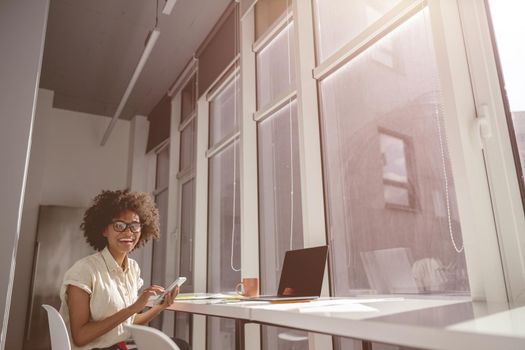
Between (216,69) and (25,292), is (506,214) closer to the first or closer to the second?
(216,69)

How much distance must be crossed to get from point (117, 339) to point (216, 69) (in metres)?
2.84

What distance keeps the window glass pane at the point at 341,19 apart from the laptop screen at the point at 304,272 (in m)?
1.37

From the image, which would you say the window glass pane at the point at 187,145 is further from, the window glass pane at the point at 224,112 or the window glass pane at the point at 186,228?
the window glass pane at the point at 224,112

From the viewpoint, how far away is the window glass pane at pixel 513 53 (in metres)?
1.50

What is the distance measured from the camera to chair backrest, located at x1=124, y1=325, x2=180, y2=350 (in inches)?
31.3

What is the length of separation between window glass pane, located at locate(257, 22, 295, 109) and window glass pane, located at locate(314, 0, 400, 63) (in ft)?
0.95

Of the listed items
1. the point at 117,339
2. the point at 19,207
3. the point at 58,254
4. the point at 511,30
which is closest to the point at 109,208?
the point at 19,207

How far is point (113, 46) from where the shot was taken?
4371 millimetres

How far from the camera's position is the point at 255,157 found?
3230 mm

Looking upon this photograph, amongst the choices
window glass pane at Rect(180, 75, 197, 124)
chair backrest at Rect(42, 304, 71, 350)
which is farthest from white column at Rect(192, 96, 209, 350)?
chair backrest at Rect(42, 304, 71, 350)

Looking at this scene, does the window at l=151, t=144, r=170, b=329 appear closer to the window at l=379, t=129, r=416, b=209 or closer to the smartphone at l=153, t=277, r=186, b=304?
the smartphone at l=153, t=277, r=186, b=304

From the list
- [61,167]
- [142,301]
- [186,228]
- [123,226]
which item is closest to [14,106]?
[123,226]

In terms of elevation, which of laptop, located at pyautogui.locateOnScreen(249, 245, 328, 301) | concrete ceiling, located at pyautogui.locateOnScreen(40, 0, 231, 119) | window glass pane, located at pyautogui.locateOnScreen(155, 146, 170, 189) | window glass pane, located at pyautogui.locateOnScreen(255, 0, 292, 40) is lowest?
Answer: laptop, located at pyautogui.locateOnScreen(249, 245, 328, 301)

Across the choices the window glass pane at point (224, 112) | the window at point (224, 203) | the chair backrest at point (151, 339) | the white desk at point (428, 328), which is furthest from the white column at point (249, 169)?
the chair backrest at point (151, 339)
